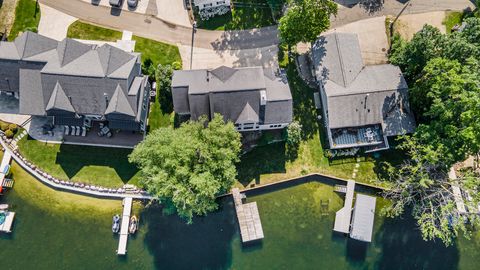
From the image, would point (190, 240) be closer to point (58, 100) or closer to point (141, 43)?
point (58, 100)

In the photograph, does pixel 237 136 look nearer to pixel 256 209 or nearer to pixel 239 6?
pixel 256 209

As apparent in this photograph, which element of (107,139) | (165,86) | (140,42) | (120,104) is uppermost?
(140,42)

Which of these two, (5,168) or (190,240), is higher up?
(5,168)

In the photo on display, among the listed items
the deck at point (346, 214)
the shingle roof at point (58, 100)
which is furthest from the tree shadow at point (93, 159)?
the deck at point (346, 214)

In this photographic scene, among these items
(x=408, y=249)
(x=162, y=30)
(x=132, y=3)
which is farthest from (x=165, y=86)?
(x=408, y=249)

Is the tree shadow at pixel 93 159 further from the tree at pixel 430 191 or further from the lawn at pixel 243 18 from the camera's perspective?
the tree at pixel 430 191

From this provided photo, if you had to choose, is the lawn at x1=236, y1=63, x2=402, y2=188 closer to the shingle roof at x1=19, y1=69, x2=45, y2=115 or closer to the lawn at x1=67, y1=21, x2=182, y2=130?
the lawn at x1=67, y1=21, x2=182, y2=130

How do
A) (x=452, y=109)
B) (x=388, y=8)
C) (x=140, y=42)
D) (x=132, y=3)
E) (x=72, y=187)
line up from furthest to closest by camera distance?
(x=388, y=8) → (x=132, y=3) → (x=140, y=42) → (x=72, y=187) → (x=452, y=109)
